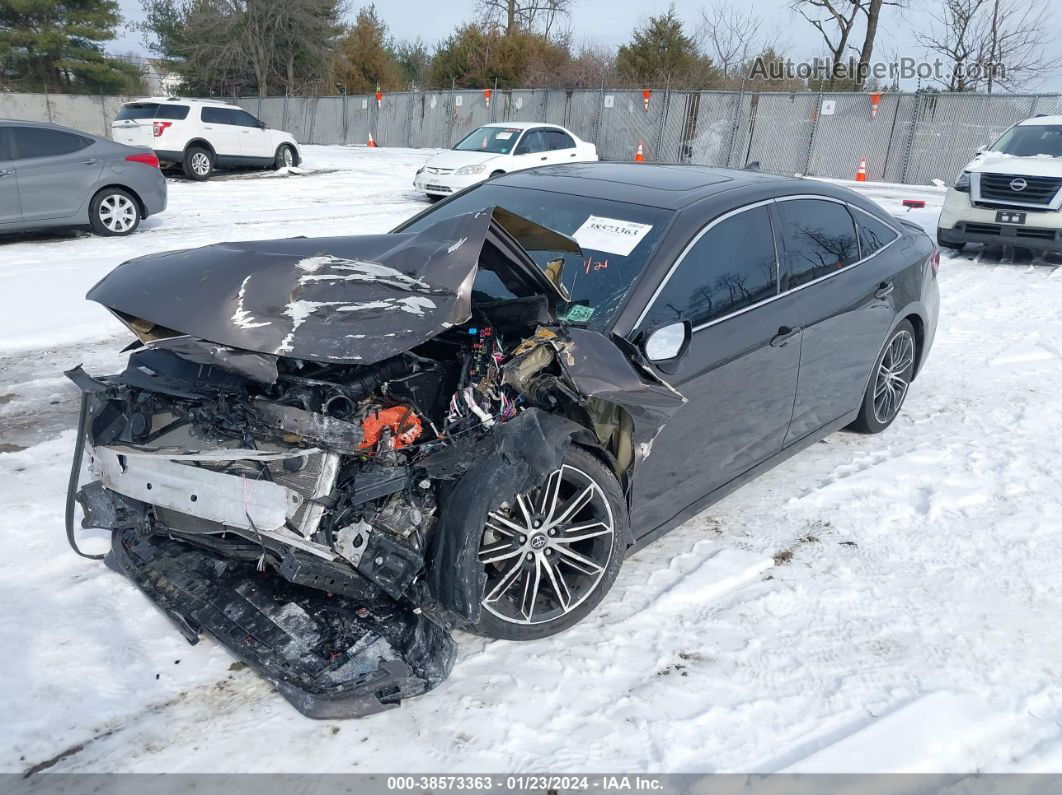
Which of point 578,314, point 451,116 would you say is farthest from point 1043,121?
point 451,116

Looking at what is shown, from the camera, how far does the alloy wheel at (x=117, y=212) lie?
36.0 feet

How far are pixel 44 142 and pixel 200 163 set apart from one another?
312 inches

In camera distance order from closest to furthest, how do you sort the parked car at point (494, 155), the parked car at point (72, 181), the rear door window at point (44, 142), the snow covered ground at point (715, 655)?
the snow covered ground at point (715, 655), the parked car at point (72, 181), the rear door window at point (44, 142), the parked car at point (494, 155)

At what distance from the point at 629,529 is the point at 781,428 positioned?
4.06 feet

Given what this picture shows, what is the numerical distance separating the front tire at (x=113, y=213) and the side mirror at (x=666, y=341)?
33.4 feet

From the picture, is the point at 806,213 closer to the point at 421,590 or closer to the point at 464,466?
the point at 464,466

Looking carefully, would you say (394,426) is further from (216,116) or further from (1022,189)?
(216,116)

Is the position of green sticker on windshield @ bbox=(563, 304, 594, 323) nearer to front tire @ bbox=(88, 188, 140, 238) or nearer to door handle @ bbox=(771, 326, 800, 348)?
door handle @ bbox=(771, 326, 800, 348)

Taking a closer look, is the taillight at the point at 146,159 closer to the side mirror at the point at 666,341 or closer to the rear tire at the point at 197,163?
the rear tire at the point at 197,163

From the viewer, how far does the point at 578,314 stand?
3477mm

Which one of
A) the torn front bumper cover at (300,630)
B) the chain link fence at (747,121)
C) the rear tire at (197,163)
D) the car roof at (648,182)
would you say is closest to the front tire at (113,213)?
the rear tire at (197,163)

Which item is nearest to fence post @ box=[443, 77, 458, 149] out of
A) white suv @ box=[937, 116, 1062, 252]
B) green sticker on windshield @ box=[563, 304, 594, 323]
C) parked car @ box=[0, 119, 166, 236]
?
parked car @ box=[0, 119, 166, 236]

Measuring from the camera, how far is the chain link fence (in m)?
21.4

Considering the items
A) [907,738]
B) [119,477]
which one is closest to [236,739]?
[119,477]
